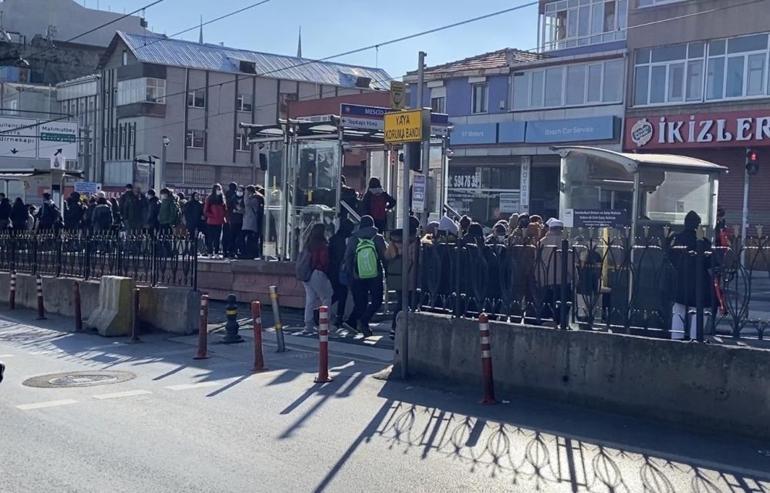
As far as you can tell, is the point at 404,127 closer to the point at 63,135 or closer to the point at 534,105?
the point at 534,105

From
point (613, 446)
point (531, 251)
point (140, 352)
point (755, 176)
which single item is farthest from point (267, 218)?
point (755, 176)

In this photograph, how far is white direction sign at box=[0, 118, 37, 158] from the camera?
5338cm

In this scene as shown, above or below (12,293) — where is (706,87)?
above

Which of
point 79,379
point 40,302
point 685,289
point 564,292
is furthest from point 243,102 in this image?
point 685,289

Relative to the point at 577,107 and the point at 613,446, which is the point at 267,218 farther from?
the point at 577,107

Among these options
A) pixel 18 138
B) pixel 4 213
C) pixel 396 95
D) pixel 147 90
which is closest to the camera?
pixel 396 95

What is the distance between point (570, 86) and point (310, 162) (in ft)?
69.8

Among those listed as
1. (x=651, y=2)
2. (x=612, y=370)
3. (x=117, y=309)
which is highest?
(x=651, y=2)

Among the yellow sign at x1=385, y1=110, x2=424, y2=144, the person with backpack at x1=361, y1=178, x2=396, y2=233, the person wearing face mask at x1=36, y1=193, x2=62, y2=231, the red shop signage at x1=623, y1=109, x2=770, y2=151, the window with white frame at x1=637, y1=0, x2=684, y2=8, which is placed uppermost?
the window with white frame at x1=637, y1=0, x2=684, y2=8

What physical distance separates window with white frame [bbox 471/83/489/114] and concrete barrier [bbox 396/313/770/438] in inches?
1180

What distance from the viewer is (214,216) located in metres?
20.9

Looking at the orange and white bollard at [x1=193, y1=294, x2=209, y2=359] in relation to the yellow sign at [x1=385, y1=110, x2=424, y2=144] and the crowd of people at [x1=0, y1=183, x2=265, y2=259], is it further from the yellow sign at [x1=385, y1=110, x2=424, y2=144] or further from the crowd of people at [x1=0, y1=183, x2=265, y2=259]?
the crowd of people at [x1=0, y1=183, x2=265, y2=259]

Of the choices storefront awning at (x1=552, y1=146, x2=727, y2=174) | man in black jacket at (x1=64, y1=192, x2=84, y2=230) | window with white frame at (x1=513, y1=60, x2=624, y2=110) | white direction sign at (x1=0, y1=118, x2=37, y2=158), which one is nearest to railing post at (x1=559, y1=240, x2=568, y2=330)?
storefront awning at (x1=552, y1=146, x2=727, y2=174)

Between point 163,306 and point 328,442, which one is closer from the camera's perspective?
point 328,442
